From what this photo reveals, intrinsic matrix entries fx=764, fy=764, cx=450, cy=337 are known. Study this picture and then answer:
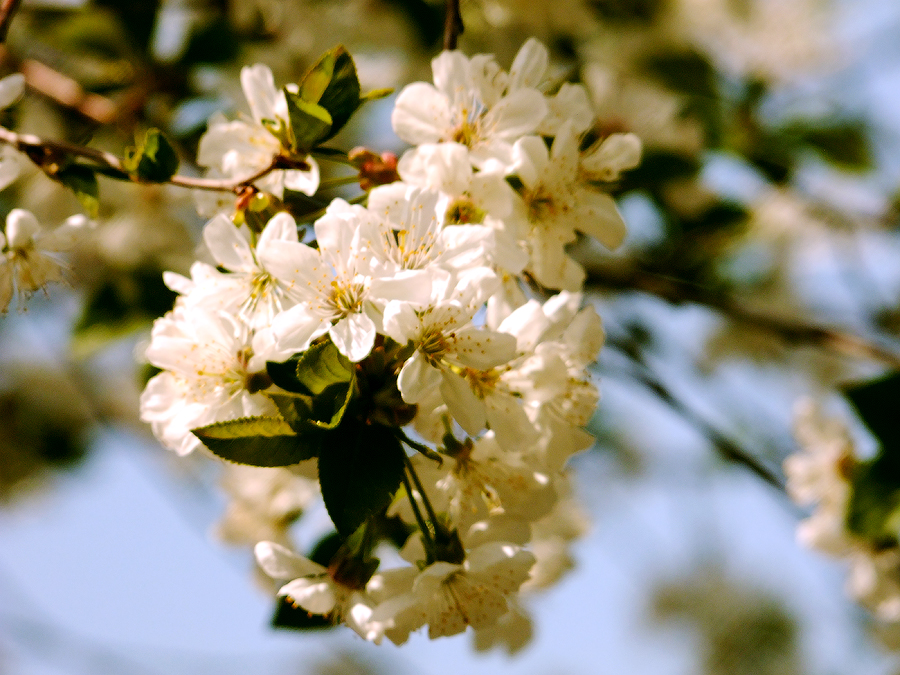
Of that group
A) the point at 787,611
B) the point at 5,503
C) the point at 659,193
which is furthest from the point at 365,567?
the point at 787,611

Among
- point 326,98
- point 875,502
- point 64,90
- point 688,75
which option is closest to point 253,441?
point 326,98

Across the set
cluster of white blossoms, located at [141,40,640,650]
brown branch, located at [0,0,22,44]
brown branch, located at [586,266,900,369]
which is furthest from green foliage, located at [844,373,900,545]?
brown branch, located at [0,0,22,44]

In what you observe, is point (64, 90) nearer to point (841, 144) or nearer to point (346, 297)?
point (346, 297)

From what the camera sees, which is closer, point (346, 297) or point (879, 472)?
point (346, 297)

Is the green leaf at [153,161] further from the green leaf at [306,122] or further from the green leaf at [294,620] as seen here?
the green leaf at [294,620]

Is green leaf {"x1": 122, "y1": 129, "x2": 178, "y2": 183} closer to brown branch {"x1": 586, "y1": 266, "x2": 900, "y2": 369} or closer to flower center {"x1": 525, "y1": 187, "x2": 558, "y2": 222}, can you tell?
flower center {"x1": 525, "y1": 187, "x2": 558, "y2": 222}

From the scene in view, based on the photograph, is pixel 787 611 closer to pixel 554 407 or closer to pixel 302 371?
pixel 554 407
